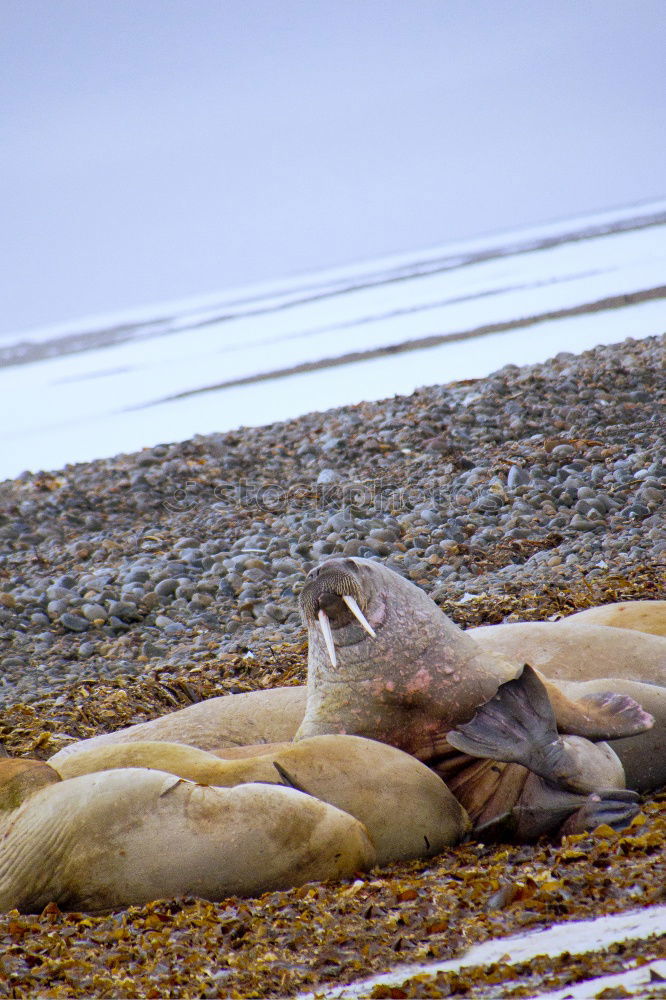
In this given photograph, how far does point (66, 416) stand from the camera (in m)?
18.3

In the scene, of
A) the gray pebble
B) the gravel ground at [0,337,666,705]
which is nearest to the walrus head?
the gravel ground at [0,337,666,705]

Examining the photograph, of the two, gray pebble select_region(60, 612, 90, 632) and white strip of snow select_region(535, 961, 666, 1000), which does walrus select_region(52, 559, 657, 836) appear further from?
gray pebble select_region(60, 612, 90, 632)

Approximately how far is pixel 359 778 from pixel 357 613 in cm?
70

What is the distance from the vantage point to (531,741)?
3789mm

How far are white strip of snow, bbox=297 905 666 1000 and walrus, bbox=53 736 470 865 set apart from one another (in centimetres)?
100

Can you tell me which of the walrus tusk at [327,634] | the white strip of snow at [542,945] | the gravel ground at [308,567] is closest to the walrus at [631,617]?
the gravel ground at [308,567]

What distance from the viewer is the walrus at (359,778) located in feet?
12.2

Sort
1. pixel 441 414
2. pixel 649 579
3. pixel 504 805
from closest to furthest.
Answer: pixel 504 805, pixel 649 579, pixel 441 414

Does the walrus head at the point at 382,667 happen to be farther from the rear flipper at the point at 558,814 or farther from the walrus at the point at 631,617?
the walrus at the point at 631,617

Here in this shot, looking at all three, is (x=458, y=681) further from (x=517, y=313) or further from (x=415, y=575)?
(x=517, y=313)

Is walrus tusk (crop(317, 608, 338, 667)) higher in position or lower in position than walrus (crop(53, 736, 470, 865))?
higher

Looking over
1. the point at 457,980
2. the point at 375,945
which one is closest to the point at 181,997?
the point at 375,945

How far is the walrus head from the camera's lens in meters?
4.39

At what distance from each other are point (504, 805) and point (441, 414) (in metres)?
6.48
